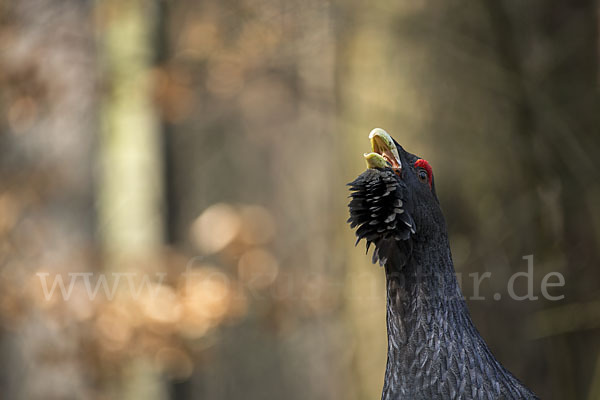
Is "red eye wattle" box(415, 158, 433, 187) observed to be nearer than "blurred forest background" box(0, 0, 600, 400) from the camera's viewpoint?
Yes

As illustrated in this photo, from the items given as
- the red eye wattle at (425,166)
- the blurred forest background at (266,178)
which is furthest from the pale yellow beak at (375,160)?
the blurred forest background at (266,178)

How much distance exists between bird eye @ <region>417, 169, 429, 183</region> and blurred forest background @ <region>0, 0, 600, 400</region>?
96 centimetres

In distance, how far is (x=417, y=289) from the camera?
2.02 meters

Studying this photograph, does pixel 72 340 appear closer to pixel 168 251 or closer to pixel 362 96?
pixel 168 251

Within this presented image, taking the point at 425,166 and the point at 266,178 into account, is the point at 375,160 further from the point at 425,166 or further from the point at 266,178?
the point at 266,178

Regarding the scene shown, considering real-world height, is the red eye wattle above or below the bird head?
above

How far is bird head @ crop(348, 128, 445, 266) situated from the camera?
1878 mm

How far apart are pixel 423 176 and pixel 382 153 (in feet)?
0.58

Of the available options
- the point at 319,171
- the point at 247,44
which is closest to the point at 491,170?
the point at 247,44

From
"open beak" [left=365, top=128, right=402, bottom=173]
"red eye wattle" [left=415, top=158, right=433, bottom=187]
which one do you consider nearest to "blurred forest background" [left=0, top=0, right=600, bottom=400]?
"red eye wattle" [left=415, top=158, right=433, bottom=187]

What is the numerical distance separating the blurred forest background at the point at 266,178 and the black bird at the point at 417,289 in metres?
0.96

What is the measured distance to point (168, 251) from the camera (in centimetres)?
598

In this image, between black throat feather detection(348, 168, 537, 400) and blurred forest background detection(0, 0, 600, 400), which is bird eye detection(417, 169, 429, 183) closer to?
black throat feather detection(348, 168, 537, 400)

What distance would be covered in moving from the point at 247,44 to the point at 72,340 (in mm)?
3184
